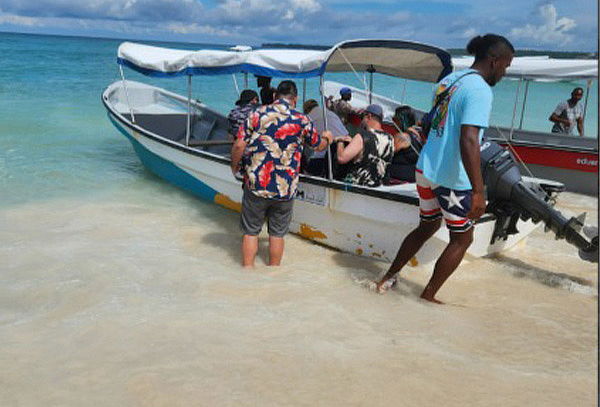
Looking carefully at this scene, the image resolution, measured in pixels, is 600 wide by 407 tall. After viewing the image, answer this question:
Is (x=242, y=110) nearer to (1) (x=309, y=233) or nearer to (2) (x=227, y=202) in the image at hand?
(2) (x=227, y=202)

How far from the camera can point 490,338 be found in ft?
12.5

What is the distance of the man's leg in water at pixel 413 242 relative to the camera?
13.3ft

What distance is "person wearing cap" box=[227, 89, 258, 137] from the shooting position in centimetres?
615

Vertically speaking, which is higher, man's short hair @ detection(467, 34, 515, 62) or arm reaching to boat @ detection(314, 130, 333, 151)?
man's short hair @ detection(467, 34, 515, 62)

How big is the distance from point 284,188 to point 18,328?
232 cm

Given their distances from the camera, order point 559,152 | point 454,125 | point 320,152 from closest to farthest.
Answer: point 454,125, point 320,152, point 559,152

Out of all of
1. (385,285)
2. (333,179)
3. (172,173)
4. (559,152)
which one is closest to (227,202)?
(172,173)

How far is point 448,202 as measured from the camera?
12.0 ft

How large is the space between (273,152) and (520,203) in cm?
211

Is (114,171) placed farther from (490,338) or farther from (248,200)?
(490,338)

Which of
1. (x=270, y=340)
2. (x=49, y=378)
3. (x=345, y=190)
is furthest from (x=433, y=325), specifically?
(x=49, y=378)

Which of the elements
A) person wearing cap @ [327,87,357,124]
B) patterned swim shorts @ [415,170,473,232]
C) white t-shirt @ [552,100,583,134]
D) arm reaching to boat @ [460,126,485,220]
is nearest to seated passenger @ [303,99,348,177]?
patterned swim shorts @ [415,170,473,232]

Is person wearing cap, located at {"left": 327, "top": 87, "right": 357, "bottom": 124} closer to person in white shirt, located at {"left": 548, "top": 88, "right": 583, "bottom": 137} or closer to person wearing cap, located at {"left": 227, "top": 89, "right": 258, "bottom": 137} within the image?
person wearing cap, located at {"left": 227, "top": 89, "right": 258, "bottom": 137}

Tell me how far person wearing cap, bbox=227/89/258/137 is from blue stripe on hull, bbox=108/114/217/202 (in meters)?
1.00
